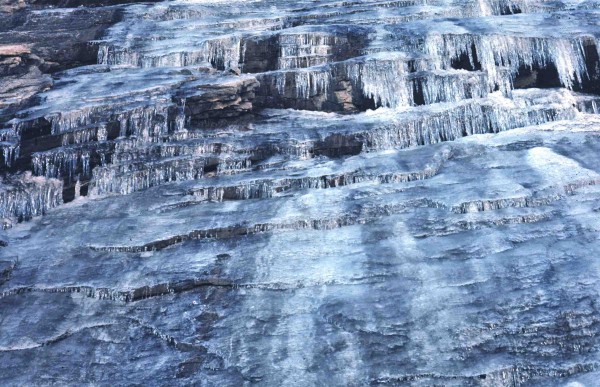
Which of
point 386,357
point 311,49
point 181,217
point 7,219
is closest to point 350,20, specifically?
point 311,49

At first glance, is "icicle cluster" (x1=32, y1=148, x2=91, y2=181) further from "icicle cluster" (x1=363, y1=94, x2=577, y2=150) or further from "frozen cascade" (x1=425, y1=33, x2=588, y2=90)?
"frozen cascade" (x1=425, y1=33, x2=588, y2=90)

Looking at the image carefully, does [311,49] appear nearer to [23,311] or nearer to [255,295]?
[255,295]

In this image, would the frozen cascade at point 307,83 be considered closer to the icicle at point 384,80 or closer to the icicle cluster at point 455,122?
the icicle at point 384,80

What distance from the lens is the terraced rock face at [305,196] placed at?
34.4ft

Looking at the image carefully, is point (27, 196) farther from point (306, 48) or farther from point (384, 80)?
point (384, 80)

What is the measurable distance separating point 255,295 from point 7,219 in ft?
25.7

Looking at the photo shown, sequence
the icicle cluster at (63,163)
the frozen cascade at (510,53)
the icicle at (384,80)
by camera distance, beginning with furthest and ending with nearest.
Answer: the frozen cascade at (510,53)
the icicle at (384,80)
the icicle cluster at (63,163)

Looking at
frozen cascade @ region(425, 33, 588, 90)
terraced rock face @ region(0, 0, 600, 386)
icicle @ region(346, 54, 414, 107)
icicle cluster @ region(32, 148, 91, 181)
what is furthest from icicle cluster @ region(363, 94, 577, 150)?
icicle cluster @ region(32, 148, 91, 181)

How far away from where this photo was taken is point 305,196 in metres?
14.3

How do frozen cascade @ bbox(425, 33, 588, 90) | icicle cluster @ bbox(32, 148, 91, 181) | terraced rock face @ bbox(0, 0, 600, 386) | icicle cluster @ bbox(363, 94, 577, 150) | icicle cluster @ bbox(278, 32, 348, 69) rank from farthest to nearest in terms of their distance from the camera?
icicle cluster @ bbox(278, 32, 348, 69) → frozen cascade @ bbox(425, 33, 588, 90) → icicle cluster @ bbox(363, 94, 577, 150) → icicle cluster @ bbox(32, 148, 91, 181) → terraced rock face @ bbox(0, 0, 600, 386)

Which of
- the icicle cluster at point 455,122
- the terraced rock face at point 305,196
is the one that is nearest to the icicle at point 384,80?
the terraced rock face at point 305,196

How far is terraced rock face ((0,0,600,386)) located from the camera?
10.5 m

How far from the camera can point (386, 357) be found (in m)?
10.1

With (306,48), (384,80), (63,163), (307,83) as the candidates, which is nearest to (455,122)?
(384,80)
